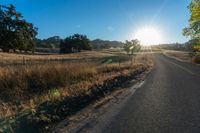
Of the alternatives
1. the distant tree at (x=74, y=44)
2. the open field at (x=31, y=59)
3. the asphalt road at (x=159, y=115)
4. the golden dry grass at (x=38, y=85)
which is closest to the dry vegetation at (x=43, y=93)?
the golden dry grass at (x=38, y=85)

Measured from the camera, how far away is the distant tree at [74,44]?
3733 inches

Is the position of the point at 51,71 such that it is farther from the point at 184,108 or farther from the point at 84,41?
the point at 84,41

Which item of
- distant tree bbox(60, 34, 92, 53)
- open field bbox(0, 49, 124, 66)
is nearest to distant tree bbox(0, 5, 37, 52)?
open field bbox(0, 49, 124, 66)

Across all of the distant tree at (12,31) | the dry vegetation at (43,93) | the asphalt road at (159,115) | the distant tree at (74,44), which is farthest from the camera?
the distant tree at (74,44)

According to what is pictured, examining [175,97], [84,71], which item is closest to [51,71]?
[84,71]

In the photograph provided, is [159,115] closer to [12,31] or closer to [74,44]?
[12,31]

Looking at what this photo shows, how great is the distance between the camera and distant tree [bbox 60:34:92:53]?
311ft

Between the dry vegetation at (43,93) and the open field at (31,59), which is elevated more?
the dry vegetation at (43,93)

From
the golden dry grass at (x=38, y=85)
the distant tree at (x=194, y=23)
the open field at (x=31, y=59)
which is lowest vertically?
the open field at (x=31, y=59)

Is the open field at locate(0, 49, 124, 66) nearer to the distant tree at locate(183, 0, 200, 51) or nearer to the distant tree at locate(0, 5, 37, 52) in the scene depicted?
the distant tree at locate(0, 5, 37, 52)

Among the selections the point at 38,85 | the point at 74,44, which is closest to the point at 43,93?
the point at 38,85

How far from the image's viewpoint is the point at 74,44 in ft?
313

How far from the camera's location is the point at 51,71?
12414 mm

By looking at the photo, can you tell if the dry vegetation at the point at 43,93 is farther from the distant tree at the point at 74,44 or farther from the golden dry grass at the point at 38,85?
the distant tree at the point at 74,44
